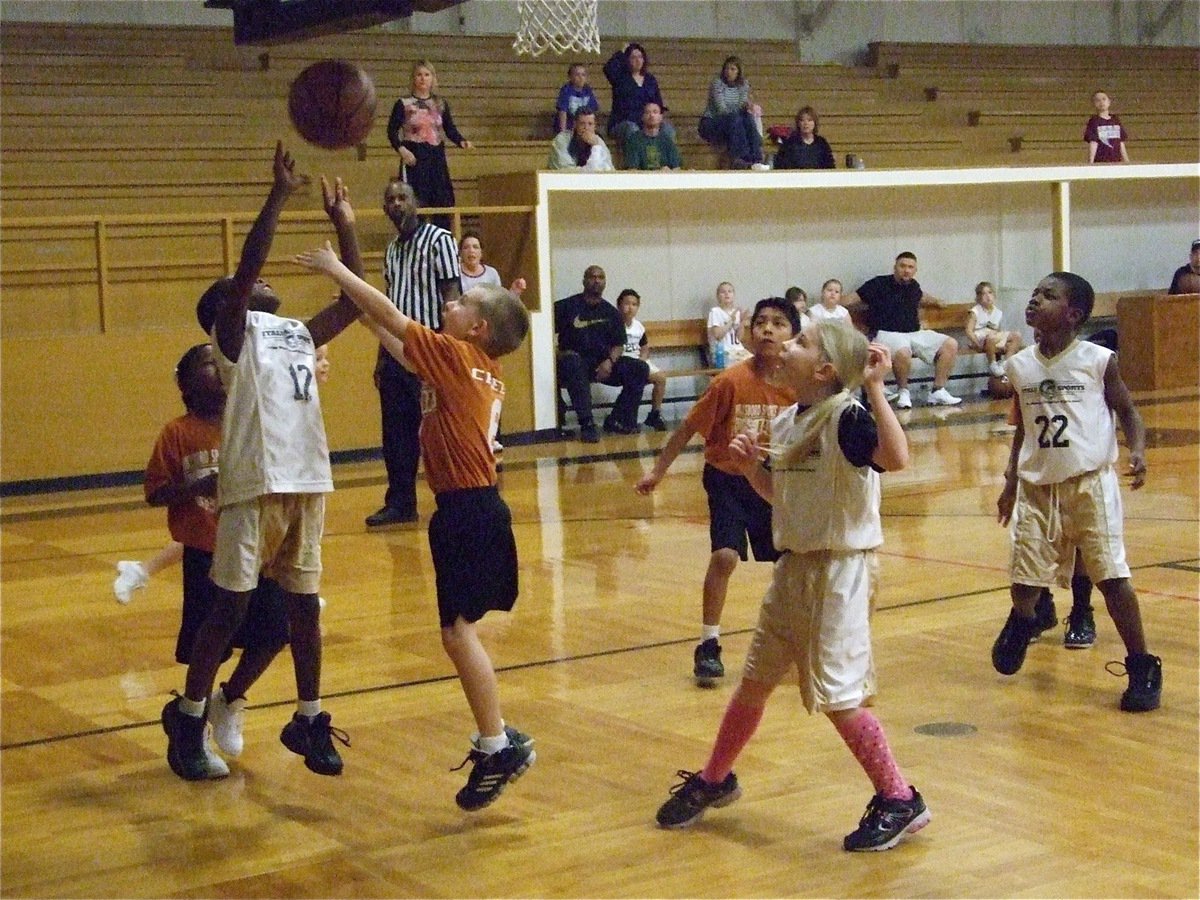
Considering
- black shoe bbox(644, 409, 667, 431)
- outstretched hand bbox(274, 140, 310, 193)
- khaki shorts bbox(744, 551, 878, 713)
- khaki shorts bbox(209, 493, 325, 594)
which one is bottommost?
black shoe bbox(644, 409, 667, 431)

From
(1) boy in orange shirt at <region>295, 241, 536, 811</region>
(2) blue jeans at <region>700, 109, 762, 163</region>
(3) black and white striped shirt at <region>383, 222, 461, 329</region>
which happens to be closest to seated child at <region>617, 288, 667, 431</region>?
(2) blue jeans at <region>700, 109, 762, 163</region>

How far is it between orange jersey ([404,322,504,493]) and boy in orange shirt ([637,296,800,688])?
1.06m

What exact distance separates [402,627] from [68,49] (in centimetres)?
1065

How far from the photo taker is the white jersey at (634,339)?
52.1 ft

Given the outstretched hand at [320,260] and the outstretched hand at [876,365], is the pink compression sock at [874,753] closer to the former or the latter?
the outstretched hand at [876,365]

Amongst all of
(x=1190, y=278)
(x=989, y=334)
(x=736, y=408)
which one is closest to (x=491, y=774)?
(x=736, y=408)

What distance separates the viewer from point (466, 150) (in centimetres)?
1619

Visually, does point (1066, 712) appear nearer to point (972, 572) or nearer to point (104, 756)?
point (972, 572)

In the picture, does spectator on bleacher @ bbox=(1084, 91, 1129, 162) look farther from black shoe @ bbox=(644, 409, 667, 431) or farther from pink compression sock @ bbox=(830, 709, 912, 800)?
pink compression sock @ bbox=(830, 709, 912, 800)

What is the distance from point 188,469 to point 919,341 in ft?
42.6

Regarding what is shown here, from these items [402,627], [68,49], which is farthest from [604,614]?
[68,49]

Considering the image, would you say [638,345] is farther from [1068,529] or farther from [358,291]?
[358,291]

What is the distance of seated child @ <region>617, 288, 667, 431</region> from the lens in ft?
51.9

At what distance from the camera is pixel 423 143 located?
14.7 meters
